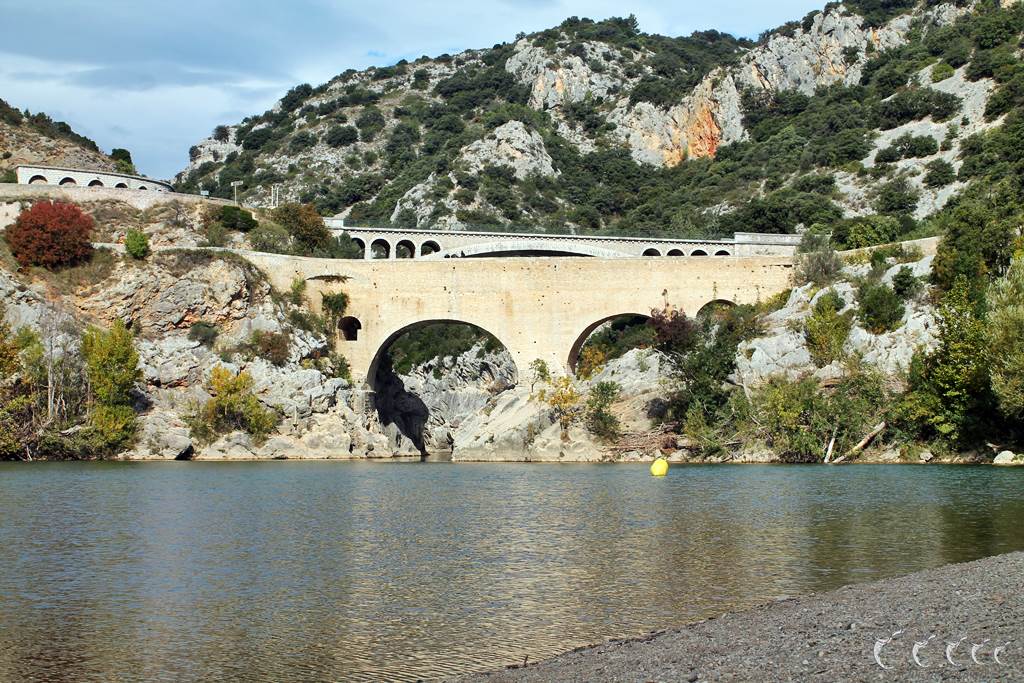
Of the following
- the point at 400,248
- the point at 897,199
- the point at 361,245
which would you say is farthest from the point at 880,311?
the point at 361,245

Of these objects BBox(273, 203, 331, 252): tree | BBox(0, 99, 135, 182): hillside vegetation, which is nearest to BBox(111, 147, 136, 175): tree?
BBox(0, 99, 135, 182): hillside vegetation

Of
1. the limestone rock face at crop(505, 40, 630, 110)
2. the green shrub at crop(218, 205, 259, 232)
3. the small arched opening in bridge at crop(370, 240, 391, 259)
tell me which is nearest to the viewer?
the green shrub at crop(218, 205, 259, 232)

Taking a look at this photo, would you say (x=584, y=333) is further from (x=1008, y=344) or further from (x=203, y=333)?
(x=1008, y=344)

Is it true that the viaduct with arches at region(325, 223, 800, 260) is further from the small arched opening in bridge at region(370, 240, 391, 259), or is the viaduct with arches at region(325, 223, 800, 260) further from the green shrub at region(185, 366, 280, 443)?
the green shrub at region(185, 366, 280, 443)

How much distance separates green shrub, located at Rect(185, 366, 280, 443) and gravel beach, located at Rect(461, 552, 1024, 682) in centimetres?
3315

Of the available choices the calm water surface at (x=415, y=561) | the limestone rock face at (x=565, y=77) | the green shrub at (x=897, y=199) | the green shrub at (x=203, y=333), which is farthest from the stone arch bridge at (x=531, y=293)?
the limestone rock face at (x=565, y=77)

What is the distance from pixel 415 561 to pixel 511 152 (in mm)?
66531

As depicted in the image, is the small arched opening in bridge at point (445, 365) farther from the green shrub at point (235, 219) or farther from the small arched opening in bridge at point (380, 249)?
the green shrub at point (235, 219)

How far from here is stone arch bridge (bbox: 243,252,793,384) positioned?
146ft

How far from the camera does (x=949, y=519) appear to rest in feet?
63.6

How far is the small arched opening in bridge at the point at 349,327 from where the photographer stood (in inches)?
1882

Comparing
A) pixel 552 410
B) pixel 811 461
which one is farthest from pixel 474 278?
pixel 811 461

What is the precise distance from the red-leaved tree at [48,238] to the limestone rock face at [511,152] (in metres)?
35.9

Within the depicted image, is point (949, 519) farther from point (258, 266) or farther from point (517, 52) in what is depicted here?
point (517, 52)
